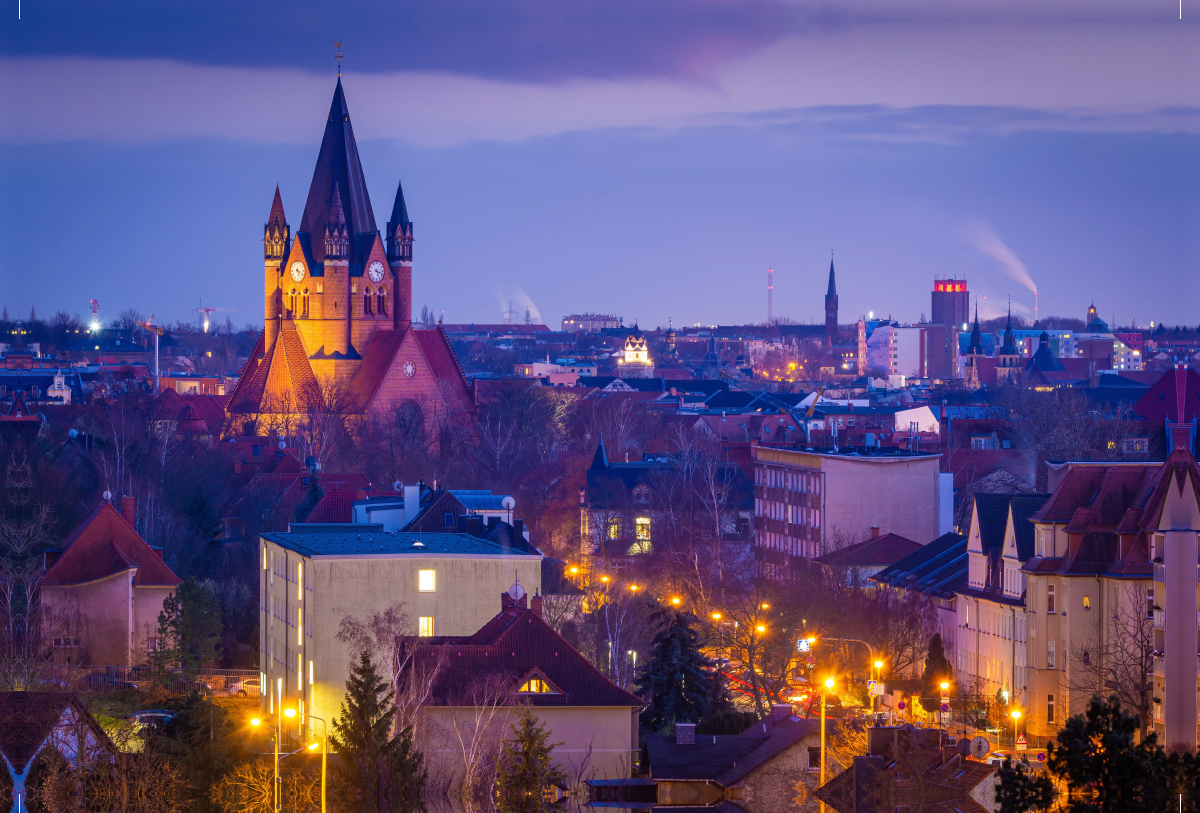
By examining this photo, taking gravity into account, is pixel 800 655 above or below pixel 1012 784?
below

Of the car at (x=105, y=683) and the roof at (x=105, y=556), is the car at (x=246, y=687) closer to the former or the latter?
the car at (x=105, y=683)

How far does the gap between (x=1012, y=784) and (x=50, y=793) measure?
2093 centimetres

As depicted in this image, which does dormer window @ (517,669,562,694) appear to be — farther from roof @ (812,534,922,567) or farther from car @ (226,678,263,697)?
roof @ (812,534,922,567)

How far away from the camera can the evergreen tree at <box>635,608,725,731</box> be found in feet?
166

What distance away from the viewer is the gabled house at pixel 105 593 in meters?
62.1

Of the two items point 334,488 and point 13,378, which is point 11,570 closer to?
point 334,488

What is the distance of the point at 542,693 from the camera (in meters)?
44.3

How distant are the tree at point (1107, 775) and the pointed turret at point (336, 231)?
108733 mm

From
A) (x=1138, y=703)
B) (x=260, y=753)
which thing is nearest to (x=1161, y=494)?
(x=1138, y=703)

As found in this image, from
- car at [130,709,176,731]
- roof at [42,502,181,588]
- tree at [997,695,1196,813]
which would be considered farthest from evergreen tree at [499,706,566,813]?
roof at [42,502,181,588]

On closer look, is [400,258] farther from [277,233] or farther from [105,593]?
[105,593]

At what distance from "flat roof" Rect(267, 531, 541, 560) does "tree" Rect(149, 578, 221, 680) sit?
2.93 meters

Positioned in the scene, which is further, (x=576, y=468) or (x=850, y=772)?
(x=576, y=468)

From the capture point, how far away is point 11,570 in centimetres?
6306
